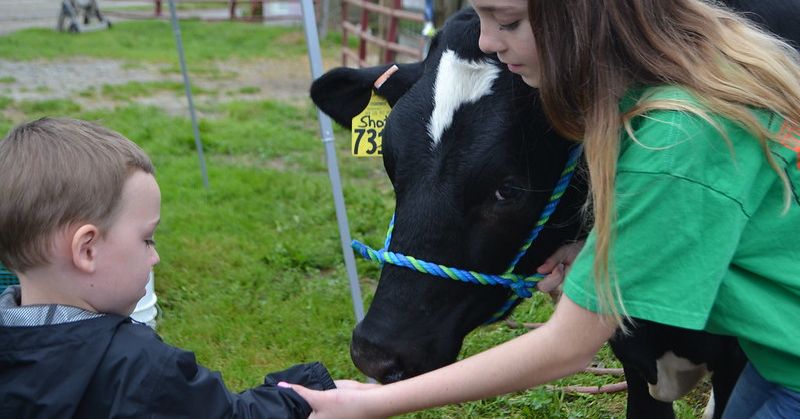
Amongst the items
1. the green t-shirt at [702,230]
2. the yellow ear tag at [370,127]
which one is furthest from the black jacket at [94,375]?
the yellow ear tag at [370,127]

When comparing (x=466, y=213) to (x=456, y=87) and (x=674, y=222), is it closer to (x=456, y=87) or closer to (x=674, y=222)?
(x=456, y=87)

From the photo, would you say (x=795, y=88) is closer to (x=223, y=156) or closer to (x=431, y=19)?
(x=223, y=156)

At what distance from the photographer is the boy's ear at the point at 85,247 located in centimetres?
172

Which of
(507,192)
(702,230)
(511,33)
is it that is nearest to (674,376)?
(507,192)

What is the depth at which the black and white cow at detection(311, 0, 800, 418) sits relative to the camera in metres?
2.19

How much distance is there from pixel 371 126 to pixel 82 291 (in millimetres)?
1335

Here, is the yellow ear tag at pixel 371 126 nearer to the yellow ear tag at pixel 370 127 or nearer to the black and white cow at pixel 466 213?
the yellow ear tag at pixel 370 127

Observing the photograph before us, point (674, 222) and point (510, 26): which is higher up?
point (510, 26)

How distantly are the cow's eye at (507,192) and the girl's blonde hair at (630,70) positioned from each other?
0.52m

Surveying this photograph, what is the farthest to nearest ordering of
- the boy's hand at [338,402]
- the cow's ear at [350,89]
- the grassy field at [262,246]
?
the grassy field at [262,246] < the cow's ear at [350,89] < the boy's hand at [338,402]

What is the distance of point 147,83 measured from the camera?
11.2 m

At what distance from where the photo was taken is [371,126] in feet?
9.56

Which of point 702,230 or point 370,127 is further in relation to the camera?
point 370,127

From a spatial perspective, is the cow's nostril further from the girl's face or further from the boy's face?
the girl's face
